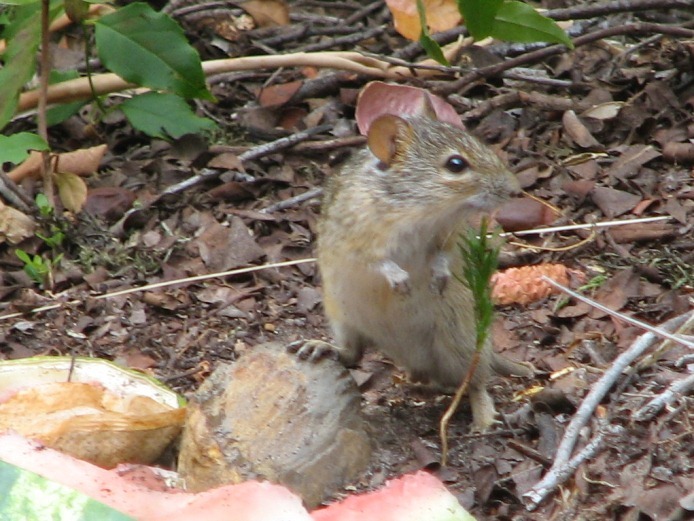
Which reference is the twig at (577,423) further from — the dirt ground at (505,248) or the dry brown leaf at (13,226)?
the dry brown leaf at (13,226)

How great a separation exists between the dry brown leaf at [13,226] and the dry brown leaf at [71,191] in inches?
9.1

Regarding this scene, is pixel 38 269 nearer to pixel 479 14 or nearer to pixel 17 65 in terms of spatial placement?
pixel 17 65

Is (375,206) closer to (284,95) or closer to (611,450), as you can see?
(611,450)

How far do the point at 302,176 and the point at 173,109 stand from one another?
802 millimetres

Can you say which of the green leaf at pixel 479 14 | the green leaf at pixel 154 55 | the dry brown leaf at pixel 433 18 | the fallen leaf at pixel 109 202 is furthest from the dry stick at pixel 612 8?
the fallen leaf at pixel 109 202

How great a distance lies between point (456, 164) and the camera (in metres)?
4.18

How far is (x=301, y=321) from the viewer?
5398 mm

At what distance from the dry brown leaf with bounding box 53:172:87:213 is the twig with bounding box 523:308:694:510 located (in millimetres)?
3203

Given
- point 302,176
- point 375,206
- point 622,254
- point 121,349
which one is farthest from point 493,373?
point 302,176

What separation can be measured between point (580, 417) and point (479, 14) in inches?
87.7

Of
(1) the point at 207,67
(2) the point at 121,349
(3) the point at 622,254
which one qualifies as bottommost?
(2) the point at 121,349

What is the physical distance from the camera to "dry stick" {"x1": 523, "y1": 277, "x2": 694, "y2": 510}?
346cm

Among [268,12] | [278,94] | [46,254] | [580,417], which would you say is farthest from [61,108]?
[580,417]

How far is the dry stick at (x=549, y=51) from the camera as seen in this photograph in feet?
20.4
